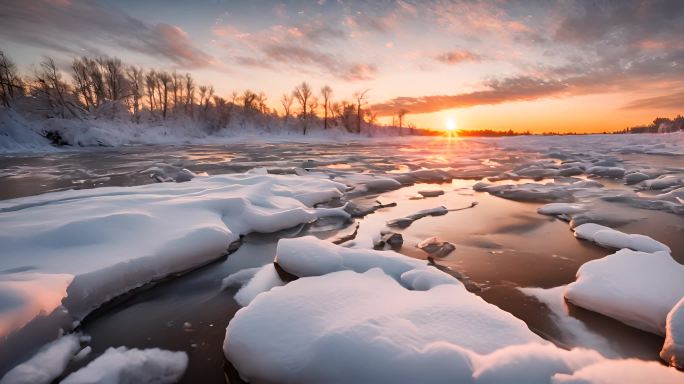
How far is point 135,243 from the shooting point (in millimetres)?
3246

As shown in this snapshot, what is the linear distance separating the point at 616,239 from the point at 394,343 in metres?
3.58

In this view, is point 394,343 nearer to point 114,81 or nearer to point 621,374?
point 621,374

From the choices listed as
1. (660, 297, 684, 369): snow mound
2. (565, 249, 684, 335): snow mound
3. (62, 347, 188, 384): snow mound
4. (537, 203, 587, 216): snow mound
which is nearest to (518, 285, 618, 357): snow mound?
(565, 249, 684, 335): snow mound

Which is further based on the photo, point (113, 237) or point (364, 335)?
point (113, 237)

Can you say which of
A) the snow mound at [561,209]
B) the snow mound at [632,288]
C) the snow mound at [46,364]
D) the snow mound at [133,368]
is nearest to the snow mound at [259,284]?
the snow mound at [133,368]

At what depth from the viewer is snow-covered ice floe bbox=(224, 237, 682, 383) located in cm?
166

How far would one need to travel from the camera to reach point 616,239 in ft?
12.6

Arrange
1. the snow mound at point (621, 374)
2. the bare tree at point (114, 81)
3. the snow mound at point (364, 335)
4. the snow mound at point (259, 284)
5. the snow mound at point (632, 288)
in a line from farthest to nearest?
A: the bare tree at point (114, 81)
the snow mound at point (259, 284)
the snow mound at point (632, 288)
the snow mound at point (364, 335)
the snow mound at point (621, 374)

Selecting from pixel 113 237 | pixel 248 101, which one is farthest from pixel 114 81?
pixel 113 237

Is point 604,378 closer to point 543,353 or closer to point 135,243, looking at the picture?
point 543,353

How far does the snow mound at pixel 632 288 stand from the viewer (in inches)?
90.7

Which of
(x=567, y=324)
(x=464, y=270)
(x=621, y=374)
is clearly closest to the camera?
(x=621, y=374)

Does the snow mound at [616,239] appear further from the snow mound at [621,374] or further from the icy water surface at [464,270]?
the snow mound at [621,374]

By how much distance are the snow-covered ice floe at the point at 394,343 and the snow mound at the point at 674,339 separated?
0.26 m
